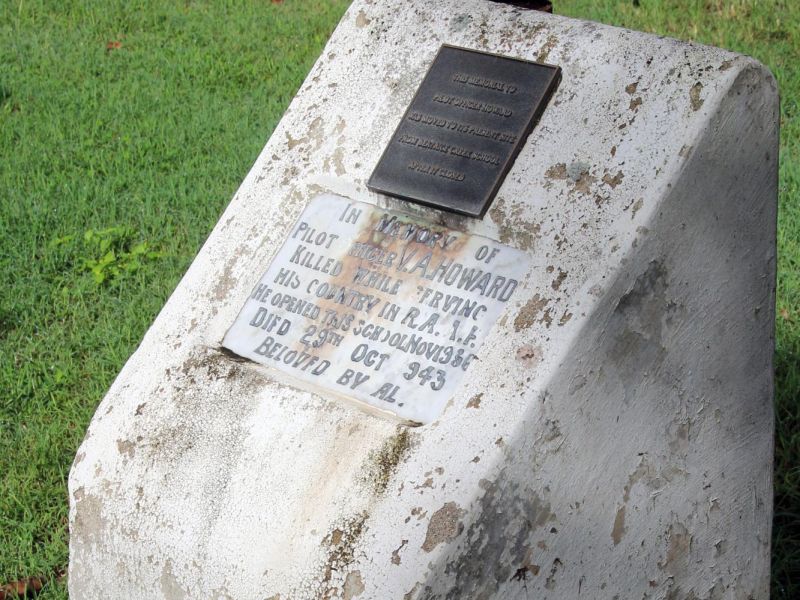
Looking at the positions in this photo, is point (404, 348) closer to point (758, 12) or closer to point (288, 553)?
point (288, 553)

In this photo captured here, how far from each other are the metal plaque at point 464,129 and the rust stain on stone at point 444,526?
628 mm

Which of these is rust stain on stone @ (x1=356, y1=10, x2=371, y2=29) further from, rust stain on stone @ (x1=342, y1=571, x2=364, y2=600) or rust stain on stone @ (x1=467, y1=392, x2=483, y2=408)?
rust stain on stone @ (x1=342, y1=571, x2=364, y2=600)

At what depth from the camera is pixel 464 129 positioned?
2277mm

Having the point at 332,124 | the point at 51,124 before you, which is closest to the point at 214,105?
the point at 51,124

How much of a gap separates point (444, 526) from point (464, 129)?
2.88 ft

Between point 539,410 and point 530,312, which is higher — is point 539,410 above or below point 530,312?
below

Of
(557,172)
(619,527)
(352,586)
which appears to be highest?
(557,172)

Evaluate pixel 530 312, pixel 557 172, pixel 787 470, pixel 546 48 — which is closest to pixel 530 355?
pixel 530 312

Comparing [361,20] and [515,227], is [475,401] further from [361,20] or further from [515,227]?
[361,20]

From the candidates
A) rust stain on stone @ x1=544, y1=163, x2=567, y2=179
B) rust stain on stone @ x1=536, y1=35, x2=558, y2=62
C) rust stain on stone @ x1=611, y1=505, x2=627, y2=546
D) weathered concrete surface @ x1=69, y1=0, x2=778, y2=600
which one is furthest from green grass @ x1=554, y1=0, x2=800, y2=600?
rust stain on stone @ x1=536, y1=35, x2=558, y2=62

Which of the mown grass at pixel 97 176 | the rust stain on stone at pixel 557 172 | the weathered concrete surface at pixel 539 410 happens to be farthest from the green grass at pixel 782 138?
the mown grass at pixel 97 176

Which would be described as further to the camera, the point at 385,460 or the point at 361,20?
the point at 361,20

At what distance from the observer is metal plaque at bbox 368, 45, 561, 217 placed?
2.20m

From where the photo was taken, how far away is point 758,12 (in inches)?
219
